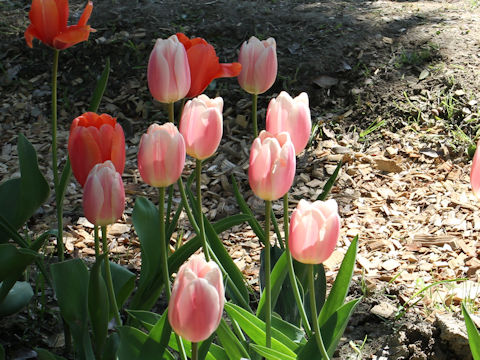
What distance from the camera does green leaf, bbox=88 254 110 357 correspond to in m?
1.25

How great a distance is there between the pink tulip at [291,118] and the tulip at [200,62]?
24 centimetres

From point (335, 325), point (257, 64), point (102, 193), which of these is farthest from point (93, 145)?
point (335, 325)

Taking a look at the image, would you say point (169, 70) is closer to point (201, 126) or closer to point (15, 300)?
point (201, 126)

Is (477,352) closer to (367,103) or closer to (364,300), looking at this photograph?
(364,300)

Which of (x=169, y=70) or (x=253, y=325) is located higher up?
(x=169, y=70)

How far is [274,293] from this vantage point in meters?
1.47

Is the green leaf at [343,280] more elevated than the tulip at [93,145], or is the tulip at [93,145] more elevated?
the tulip at [93,145]

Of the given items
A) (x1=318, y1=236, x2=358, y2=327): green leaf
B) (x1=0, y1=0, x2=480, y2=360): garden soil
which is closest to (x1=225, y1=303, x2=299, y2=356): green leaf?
(x1=318, y1=236, x2=358, y2=327): green leaf

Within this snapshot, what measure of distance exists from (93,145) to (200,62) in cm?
33

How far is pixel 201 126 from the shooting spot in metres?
1.16

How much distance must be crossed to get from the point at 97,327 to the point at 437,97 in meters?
2.22

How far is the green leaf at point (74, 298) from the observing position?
4.57 feet

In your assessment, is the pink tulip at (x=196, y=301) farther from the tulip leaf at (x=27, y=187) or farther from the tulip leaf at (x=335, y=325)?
the tulip leaf at (x=27, y=187)

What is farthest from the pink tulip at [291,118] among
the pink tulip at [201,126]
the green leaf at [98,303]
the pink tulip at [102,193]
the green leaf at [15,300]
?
the green leaf at [15,300]
